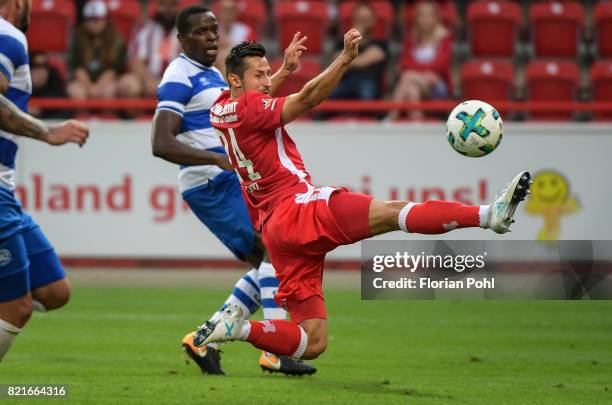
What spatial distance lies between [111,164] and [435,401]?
7775 millimetres

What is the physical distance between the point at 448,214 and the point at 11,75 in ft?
8.13

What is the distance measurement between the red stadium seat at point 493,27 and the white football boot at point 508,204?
10.4 meters

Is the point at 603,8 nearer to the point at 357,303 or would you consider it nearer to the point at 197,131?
the point at 357,303

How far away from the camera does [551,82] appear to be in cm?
1592

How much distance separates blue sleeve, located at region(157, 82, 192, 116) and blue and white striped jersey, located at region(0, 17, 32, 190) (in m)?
1.75

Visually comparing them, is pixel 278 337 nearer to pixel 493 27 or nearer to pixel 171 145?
pixel 171 145

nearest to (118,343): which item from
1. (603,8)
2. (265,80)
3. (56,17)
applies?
(265,80)

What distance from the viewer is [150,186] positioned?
1401cm

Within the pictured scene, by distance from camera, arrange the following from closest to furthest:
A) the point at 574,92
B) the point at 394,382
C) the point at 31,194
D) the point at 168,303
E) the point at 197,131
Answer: the point at 394,382, the point at 197,131, the point at 168,303, the point at 31,194, the point at 574,92

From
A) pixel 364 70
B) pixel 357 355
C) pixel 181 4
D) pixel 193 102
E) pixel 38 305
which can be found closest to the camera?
pixel 38 305

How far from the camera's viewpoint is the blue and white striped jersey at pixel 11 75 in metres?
6.45

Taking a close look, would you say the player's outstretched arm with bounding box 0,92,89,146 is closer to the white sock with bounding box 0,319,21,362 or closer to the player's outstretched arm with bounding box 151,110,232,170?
the white sock with bounding box 0,319,21,362

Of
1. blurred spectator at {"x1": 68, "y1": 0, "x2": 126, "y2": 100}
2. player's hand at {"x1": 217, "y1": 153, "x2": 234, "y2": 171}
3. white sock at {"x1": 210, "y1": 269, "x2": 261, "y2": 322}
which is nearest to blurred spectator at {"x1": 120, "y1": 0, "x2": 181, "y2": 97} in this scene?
blurred spectator at {"x1": 68, "y1": 0, "x2": 126, "y2": 100}

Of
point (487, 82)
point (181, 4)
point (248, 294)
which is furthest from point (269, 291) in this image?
point (181, 4)
